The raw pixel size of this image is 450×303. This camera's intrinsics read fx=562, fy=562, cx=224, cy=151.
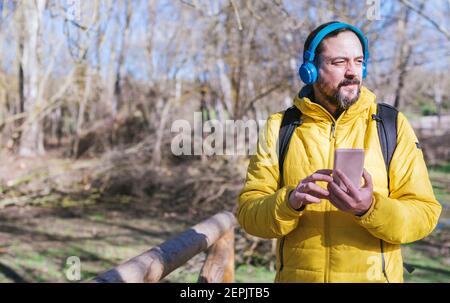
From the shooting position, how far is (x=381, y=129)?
183cm

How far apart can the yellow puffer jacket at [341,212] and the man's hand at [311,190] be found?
71 mm

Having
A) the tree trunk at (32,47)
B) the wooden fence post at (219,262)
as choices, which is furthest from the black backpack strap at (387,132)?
the tree trunk at (32,47)

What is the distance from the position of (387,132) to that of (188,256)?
4.82 ft

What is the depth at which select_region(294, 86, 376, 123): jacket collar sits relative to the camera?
1849 mm

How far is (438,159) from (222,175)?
14.2 metres

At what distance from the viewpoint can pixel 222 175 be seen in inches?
351

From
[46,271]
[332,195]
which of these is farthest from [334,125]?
[46,271]

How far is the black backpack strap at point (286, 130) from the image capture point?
74.2 inches

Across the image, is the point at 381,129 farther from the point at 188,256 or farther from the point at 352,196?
the point at 188,256

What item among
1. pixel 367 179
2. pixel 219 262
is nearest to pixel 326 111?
pixel 367 179

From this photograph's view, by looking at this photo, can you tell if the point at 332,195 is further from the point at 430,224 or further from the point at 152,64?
the point at 152,64

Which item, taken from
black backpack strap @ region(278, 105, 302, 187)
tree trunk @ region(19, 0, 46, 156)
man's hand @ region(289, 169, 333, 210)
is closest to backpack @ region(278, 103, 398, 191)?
black backpack strap @ region(278, 105, 302, 187)

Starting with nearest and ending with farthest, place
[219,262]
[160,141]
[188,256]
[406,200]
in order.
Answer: [406,200], [188,256], [219,262], [160,141]
